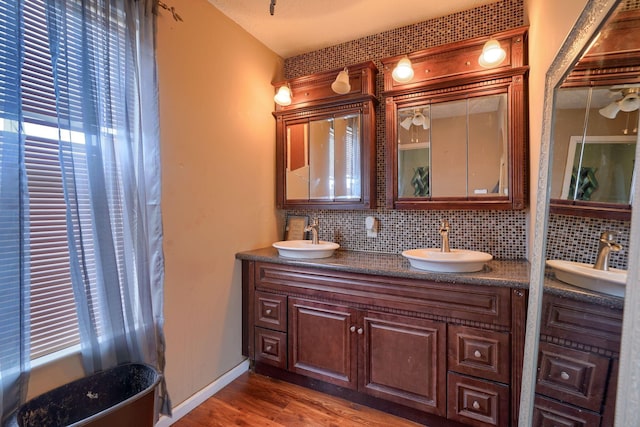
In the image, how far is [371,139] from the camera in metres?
2.13

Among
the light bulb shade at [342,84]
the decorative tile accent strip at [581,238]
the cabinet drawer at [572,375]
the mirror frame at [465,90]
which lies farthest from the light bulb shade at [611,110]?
the light bulb shade at [342,84]

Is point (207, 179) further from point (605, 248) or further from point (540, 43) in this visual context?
point (540, 43)

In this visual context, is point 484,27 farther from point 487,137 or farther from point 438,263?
point 438,263

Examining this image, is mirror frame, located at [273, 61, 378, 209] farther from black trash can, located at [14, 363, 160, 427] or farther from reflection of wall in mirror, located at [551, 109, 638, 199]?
black trash can, located at [14, 363, 160, 427]

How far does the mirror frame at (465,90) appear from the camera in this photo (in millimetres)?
1722

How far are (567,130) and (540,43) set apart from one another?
712 mm

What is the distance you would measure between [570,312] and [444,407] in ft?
2.93

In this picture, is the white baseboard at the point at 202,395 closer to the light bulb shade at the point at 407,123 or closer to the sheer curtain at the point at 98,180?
the sheer curtain at the point at 98,180

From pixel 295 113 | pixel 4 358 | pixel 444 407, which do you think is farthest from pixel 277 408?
pixel 295 113

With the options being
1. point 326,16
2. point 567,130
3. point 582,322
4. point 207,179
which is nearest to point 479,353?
point 582,322

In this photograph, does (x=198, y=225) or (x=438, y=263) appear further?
(x=198, y=225)

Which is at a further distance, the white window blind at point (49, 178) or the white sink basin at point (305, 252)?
the white sink basin at point (305, 252)

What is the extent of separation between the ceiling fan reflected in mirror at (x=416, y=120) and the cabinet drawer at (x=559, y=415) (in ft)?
5.14

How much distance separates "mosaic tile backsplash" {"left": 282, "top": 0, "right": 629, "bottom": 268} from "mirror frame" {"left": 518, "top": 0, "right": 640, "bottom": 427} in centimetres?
64
